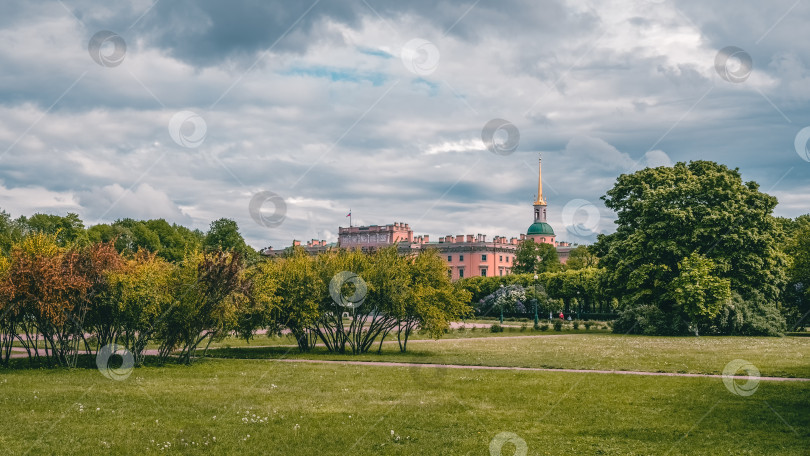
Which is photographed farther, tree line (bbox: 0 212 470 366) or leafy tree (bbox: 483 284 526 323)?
leafy tree (bbox: 483 284 526 323)

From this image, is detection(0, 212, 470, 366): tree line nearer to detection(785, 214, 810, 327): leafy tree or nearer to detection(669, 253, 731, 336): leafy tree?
detection(669, 253, 731, 336): leafy tree

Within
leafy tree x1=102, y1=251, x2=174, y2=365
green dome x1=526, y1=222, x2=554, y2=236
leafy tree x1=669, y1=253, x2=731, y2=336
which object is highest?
green dome x1=526, y1=222, x2=554, y2=236

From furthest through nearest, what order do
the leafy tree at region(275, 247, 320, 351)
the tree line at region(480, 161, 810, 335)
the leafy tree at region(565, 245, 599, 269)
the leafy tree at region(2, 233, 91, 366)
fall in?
the leafy tree at region(565, 245, 599, 269) → the tree line at region(480, 161, 810, 335) → the leafy tree at region(275, 247, 320, 351) → the leafy tree at region(2, 233, 91, 366)

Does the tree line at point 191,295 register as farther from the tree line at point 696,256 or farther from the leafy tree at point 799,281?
the leafy tree at point 799,281

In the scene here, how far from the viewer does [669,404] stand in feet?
62.2

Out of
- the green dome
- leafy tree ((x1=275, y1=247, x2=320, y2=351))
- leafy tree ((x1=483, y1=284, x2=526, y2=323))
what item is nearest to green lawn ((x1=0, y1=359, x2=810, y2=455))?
leafy tree ((x1=275, y1=247, x2=320, y2=351))

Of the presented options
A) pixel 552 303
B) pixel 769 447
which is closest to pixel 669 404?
pixel 769 447

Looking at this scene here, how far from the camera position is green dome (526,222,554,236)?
18912 cm

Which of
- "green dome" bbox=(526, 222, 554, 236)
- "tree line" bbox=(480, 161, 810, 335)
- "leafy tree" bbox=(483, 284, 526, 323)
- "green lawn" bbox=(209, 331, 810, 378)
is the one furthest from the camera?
"green dome" bbox=(526, 222, 554, 236)

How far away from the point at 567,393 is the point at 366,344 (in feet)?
60.0

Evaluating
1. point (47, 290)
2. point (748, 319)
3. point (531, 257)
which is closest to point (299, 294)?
point (47, 290)

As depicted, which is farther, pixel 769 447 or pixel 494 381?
pixel 494 381

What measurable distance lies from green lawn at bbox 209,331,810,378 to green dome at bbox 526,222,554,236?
147m

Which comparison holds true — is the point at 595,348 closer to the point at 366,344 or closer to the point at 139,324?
the point at 366,344
